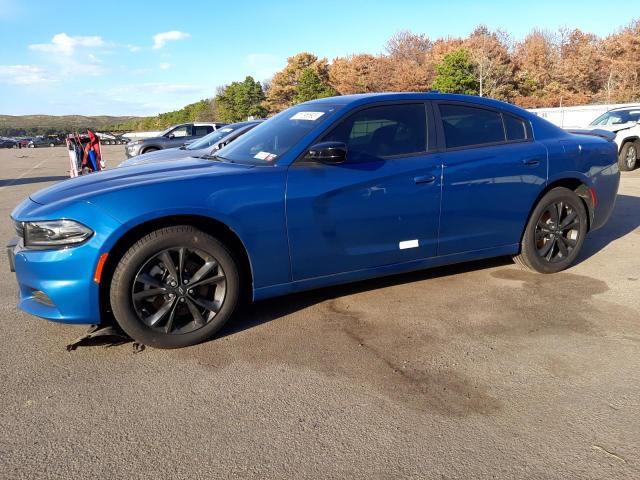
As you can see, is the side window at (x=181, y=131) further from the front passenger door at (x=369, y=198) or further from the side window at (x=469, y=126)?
the front passenger door at (x=369, y=198)

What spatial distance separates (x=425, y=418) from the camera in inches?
102

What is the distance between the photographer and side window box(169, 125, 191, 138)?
18828mm

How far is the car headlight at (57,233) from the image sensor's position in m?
3.11

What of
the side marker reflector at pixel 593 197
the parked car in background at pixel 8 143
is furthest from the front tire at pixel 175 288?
the parked car in background at pixel 8 143

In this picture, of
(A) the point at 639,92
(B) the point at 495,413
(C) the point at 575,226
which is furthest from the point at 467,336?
(A) the point at 639,92

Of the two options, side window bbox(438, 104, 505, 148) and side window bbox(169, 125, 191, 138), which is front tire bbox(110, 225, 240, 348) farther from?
side window bbox(169, 125, 191, 138)

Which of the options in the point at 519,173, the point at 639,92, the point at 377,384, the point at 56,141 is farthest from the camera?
the point at 56,141

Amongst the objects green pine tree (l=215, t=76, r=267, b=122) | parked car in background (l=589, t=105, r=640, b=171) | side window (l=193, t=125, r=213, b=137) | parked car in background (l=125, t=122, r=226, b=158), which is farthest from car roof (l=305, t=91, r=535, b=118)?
green pine tree (l=215, t=76, r=267, b=122)

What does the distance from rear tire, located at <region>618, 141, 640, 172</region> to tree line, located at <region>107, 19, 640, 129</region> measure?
84.5ft

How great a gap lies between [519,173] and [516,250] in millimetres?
712

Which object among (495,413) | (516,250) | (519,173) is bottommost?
(495,413)

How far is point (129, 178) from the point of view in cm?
358

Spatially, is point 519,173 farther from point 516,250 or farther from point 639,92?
point 639,92

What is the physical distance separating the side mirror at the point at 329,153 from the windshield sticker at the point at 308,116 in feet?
1.49
